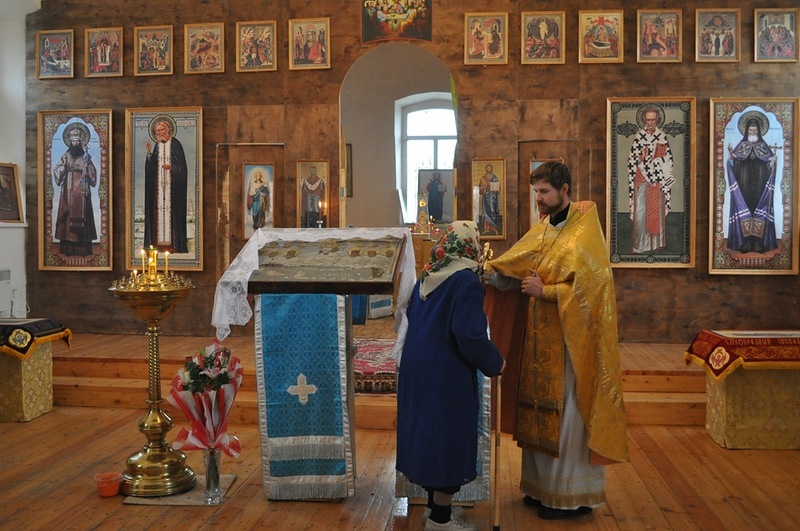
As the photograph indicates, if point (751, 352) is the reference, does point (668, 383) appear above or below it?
below

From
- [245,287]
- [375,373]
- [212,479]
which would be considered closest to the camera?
[245,287]

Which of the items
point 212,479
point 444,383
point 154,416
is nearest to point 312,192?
point 154,416

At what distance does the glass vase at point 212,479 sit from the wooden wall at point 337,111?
4629 millimetres

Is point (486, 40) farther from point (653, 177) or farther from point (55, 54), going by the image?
point (55, 54)

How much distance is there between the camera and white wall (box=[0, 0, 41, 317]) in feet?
30.8

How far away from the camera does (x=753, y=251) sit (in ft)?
28.2

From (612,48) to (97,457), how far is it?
20.9 feet

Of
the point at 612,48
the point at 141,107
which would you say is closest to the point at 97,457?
the point at 141,107

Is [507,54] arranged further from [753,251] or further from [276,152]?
[753,251]

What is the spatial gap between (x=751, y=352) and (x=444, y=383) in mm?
3057

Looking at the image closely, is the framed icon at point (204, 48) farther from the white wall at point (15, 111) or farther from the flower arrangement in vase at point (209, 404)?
the flower arrangement in vase at point (209, 404)

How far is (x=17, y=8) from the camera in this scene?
30.7ft

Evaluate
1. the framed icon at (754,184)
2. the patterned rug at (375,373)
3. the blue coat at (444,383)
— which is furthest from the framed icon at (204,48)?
the blue coat at (444,383)

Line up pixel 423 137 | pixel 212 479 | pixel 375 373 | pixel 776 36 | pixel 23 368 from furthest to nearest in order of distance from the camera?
1. pixel 423 137
2. pixel 776 36
3. pixel 375 373
4. pixel 23 368
5. pixel 212 479
